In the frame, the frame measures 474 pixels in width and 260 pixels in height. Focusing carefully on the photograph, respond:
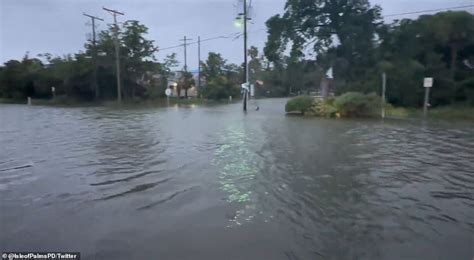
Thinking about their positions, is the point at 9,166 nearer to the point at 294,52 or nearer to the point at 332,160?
the point at 332,160

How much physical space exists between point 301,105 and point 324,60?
12.0 metres

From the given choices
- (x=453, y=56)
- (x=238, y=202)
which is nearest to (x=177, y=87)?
(x=453, y=56)

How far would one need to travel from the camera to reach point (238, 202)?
4.71 meters

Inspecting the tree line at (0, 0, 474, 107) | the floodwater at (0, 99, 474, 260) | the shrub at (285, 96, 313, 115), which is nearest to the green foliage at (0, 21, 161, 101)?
the tree line at (0, 0, 474, 107)

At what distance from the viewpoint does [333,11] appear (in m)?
31.4

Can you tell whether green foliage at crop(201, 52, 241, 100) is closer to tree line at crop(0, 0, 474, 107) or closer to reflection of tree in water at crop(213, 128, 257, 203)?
tree line at crop(0, 0, 474, 107)

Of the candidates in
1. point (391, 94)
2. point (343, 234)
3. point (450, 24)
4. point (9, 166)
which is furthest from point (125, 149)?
point (450, 24)

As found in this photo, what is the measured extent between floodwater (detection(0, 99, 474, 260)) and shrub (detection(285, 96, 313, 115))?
40.0ft

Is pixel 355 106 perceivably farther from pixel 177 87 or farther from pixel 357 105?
pixel 177 87

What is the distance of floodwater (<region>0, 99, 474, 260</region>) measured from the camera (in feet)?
11.2

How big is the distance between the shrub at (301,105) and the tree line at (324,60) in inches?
246

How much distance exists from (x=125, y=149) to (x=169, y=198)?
4.21 meters

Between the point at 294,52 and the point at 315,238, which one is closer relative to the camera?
the point at 315,238

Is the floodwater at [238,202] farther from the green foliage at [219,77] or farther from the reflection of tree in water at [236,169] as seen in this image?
the green foliage at [219,77]
